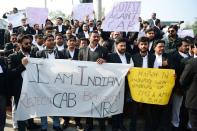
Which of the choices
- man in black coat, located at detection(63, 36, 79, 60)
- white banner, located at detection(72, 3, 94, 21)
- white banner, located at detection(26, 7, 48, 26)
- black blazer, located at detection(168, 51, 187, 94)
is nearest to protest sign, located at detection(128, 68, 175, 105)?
black blazer, located at detection(168, 51, 187, 94)

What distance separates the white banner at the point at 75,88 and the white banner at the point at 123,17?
1.61m

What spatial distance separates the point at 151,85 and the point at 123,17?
215 cm

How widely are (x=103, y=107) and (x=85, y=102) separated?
0.40 meters

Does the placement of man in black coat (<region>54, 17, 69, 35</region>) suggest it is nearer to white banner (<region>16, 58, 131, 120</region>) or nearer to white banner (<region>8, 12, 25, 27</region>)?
white banner (<region>8, 12, 25, 27</region>)

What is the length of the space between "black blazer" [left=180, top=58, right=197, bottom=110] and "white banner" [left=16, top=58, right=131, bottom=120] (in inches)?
66.1

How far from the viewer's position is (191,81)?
5.98 metres

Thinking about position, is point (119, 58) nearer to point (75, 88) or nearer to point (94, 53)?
point (94, 53)

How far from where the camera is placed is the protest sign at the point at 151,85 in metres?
7.26

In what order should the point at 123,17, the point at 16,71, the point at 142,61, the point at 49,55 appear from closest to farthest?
the point at 16,71 < the point at 142,61 < the point at 49,55 < the point at 123,17

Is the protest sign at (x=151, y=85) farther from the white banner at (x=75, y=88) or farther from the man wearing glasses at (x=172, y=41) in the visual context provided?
the man wearing glasses at (x=172, y=41)

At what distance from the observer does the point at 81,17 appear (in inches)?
476

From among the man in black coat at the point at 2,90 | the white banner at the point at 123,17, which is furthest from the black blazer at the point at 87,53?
the man in black coat at the point at 2,90

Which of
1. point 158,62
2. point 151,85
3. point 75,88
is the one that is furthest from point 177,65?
point 75,88

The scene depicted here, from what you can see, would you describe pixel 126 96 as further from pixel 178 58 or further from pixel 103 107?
pixel 178 58
